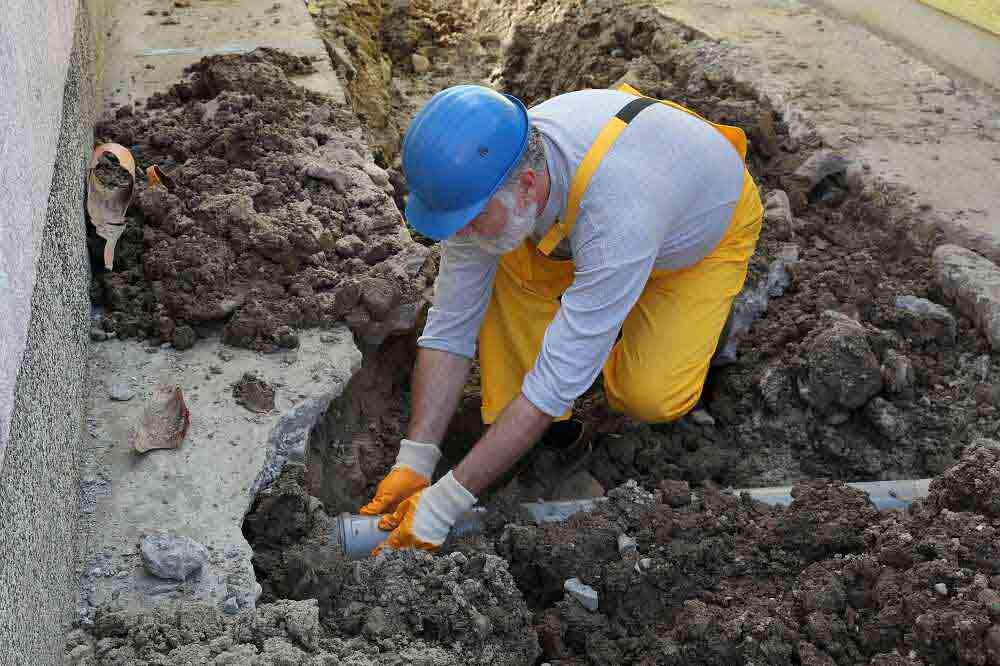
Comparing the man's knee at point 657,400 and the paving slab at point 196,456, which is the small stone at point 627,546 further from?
the paving slab at point 196,456

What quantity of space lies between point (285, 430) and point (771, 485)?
167cm

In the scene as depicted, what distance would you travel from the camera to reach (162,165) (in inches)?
149

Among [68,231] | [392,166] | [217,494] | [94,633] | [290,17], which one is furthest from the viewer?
[290,17]

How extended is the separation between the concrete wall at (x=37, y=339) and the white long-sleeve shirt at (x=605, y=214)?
114cm

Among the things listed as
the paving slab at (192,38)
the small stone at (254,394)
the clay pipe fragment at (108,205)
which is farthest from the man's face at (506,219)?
the paving slab at (192,38)

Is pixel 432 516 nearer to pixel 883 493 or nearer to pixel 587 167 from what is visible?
pixel 587 167

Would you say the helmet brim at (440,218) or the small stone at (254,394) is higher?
the helmet brim at (440,218)

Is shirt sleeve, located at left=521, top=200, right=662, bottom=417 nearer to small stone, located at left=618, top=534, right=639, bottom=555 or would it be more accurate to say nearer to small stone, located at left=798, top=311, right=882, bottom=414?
small stone, located at left=618, top=534, right=639, bottom=555

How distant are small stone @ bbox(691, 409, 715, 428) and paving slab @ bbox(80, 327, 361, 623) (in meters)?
1.28

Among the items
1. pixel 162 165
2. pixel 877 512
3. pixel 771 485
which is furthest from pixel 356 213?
pixel 877 512

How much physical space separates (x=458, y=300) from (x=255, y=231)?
0.75 meters

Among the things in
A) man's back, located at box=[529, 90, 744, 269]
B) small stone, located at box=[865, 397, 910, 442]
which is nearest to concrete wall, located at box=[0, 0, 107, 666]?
man's back, located at box=[529, 90, 744, 269]

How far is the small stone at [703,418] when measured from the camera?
360cm

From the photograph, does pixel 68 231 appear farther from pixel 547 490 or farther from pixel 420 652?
pixel 547 490
